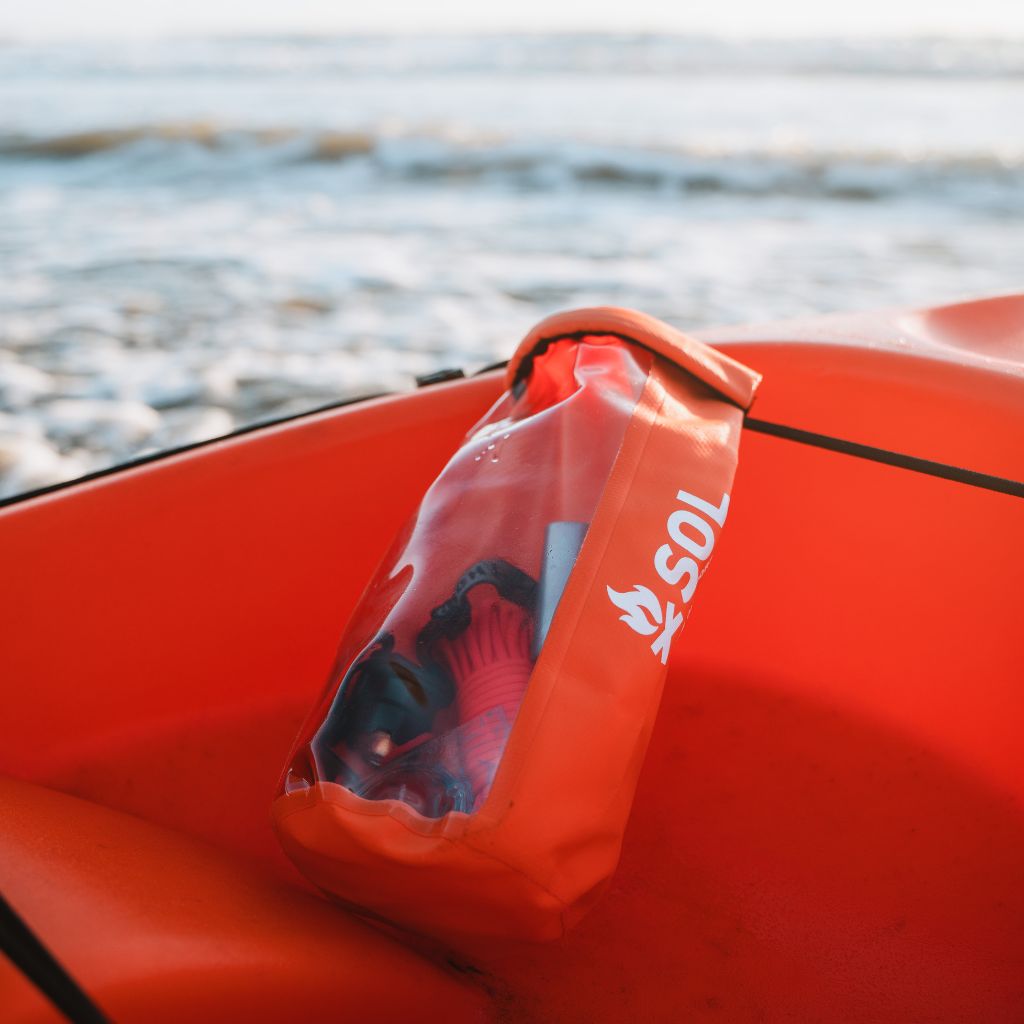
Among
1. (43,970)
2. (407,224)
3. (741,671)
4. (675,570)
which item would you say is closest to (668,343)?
(675,570)

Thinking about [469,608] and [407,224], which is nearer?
[469,608]

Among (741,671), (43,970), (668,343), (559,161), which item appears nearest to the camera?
(43,970)

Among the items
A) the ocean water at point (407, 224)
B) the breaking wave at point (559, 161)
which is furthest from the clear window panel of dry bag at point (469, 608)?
the breaking wave at point (559, 161)

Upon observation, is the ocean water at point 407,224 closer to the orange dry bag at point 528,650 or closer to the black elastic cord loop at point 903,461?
the black elastic cord loop at point 903,461

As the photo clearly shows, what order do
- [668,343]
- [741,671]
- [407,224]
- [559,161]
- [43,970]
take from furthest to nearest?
[559,161] → [407,224] → [741,671] → [668,343] → [43,970]

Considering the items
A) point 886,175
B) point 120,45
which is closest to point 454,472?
point 886,175

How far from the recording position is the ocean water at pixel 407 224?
8.30 ft

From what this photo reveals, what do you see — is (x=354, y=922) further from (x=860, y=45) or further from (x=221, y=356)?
(x=860, y=45)

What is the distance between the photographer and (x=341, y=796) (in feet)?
2.05

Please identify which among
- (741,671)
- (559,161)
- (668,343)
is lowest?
(741,671)

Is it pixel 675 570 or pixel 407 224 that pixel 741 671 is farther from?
pixel 407 224

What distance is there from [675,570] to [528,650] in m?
0.12

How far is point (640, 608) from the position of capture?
27.5 inches

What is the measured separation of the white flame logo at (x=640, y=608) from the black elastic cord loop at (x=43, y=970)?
37 cm
